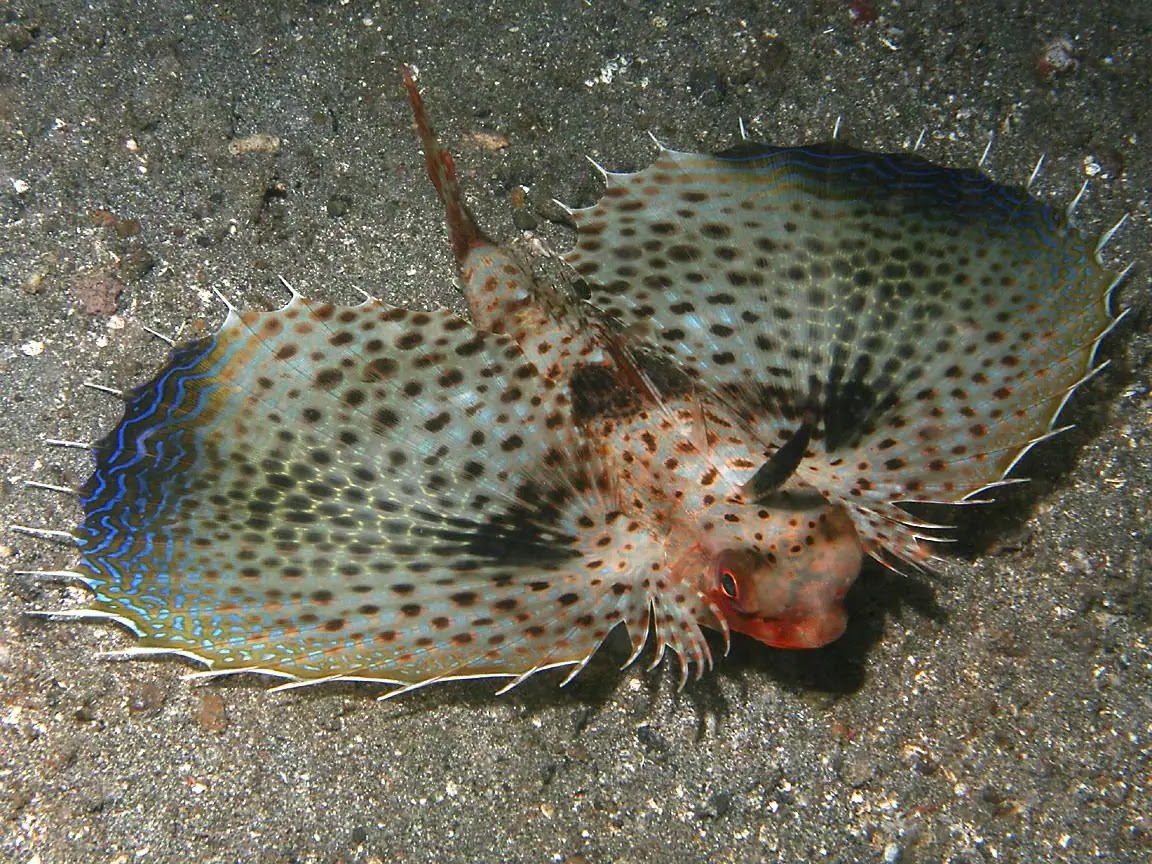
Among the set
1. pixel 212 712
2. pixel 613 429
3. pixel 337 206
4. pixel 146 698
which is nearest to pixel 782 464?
pixel 613 429

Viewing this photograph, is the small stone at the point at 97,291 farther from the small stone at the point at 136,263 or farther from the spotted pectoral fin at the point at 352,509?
the spotted pectoral fin at the point at 352,509

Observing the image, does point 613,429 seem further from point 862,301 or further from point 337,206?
point 337,206

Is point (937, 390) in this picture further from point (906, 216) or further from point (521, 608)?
point (521, 608)

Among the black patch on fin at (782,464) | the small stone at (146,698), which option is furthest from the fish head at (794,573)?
the small stone at (146,698)

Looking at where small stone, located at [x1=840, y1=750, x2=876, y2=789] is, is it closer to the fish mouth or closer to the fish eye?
the fish mouth

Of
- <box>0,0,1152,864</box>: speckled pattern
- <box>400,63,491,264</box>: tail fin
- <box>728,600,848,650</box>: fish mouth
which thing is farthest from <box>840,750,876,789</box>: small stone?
<box>400,63,491,264</box>: tail fin

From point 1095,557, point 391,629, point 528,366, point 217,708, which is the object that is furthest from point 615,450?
point 1095,557
